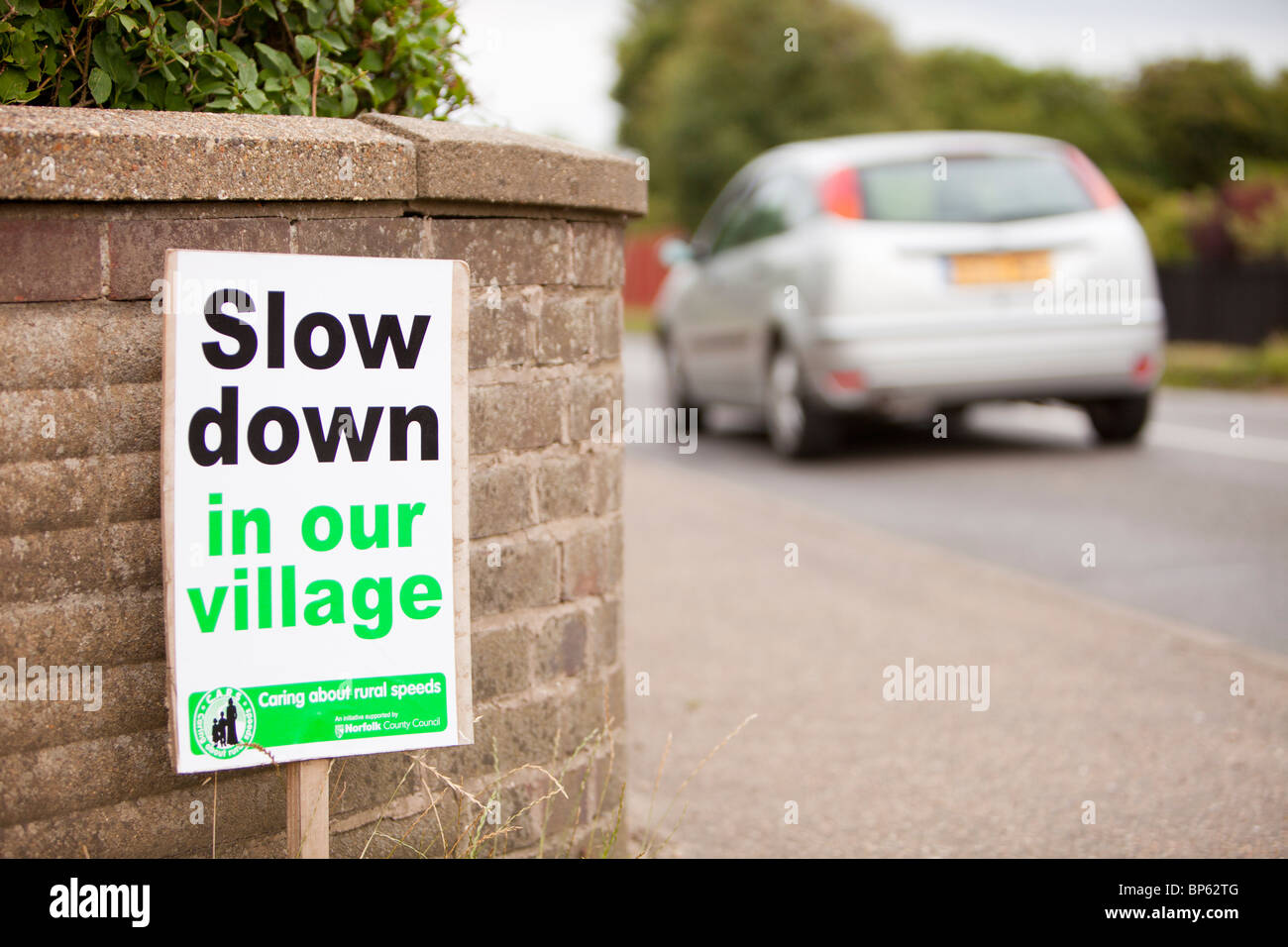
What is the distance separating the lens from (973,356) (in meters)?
8.52

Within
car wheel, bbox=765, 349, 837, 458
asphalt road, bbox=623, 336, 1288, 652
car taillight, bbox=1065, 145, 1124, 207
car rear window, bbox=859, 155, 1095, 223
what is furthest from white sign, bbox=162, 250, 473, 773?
car taillight, bbox=1065, 145, 1124, 207

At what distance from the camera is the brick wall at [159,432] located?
2486 millimetres

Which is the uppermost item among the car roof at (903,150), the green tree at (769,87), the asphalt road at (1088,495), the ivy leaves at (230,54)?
the green tree at (769,87)

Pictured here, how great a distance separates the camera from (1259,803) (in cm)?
373

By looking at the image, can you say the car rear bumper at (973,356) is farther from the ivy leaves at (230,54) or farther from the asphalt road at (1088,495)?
the ivy leaves at (230,54)

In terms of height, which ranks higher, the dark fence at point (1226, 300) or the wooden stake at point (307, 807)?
the dark fence at point (1226, 300)

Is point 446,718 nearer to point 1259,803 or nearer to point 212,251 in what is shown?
point 212,251

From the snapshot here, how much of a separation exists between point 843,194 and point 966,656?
4.21 metres

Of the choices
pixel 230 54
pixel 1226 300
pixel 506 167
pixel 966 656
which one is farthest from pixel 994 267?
pixel 1226 300

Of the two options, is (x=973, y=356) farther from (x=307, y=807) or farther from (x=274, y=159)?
(x=307, y=807)

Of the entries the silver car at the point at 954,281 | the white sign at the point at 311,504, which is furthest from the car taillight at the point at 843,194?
the white sign at the point at 311,504

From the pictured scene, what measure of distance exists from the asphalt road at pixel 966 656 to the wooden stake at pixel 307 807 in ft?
3.43
